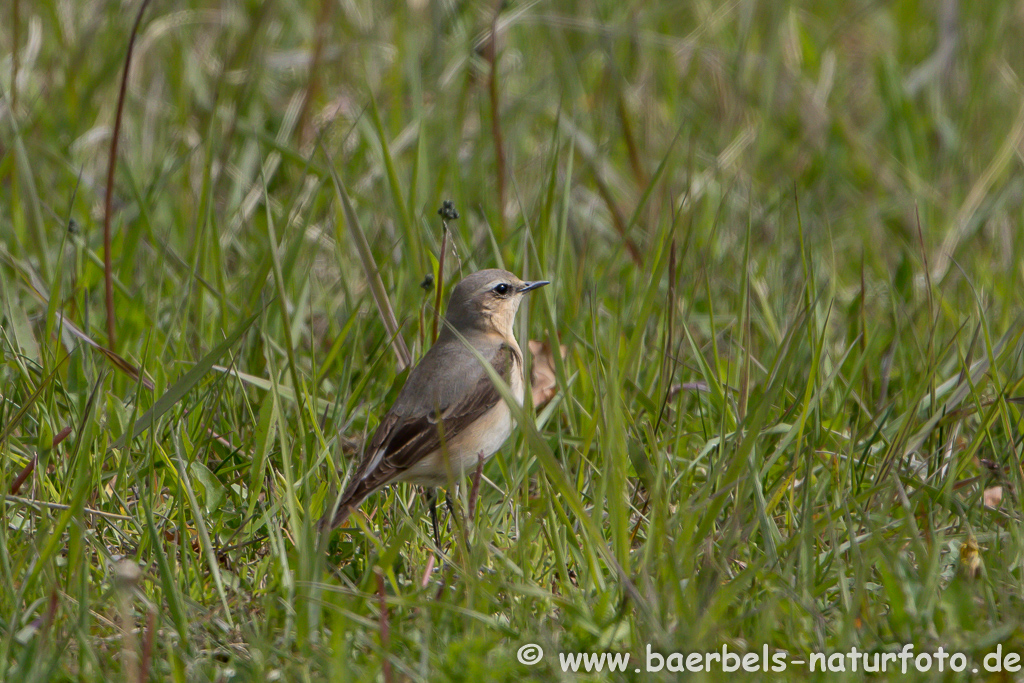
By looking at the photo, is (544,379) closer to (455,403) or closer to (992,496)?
(455,403)

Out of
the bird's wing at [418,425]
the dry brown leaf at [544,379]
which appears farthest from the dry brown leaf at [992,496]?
the bird's wing at [418,425]

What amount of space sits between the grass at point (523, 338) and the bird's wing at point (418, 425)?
0.14 m

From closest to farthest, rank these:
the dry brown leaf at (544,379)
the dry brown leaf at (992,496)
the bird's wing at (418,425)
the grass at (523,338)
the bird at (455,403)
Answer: the grass at (523,338) < the bird's wing at (418,425) < the bird at (455,403) < the dry brown leaf at (992,496) < the dry brown leaf at (544,379)

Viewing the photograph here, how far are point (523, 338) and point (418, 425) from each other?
54cm

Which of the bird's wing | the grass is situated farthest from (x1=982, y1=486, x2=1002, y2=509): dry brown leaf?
the bird's wing

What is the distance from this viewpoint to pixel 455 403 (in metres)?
4.37

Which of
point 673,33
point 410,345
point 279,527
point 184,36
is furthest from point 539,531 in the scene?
point 673,33

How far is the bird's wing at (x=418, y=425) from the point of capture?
12.4 feet

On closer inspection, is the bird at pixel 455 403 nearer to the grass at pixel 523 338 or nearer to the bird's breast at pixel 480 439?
the bird's breast at pixel 480 439

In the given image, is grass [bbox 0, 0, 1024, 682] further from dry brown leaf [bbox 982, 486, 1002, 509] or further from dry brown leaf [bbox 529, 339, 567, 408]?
dry brown leaf [bbox 529, 339, 567, 408]

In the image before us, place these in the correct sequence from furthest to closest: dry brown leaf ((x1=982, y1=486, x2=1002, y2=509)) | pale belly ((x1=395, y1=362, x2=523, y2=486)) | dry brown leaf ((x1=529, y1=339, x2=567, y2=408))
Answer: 1. dry brown leaf ((x1=529, y1=339, x2=567, y2=408))
2. pale belly ((x1=395, y1=362, x2=523, y2=486))
3. dry brown leaf ((x1=982, y1=486, x2=1002, y2=509))

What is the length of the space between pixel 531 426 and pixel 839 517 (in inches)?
45.0

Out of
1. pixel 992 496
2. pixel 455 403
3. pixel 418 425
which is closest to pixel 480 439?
pixel 455 403

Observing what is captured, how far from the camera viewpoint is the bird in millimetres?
3908
